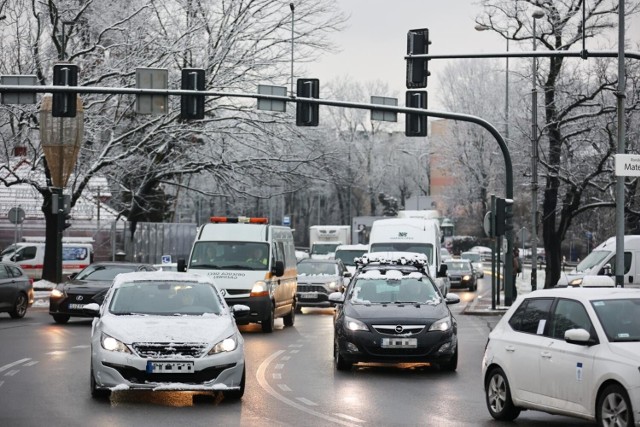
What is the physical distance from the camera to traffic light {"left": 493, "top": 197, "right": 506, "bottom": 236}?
31958 mm

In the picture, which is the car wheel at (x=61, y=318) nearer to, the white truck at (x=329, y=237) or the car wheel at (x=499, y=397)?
the car wheel at (x=499, y=397)

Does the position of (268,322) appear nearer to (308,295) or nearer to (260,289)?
(260,289)

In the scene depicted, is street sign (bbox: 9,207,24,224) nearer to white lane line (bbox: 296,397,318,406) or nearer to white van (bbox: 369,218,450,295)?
white van (bbox: 369,218,450,295)

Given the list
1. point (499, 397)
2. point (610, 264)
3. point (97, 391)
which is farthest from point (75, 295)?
point (499, 397)

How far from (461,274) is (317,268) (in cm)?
1912

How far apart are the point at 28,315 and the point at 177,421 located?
21473 millimetres

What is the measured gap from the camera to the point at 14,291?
1222 inches

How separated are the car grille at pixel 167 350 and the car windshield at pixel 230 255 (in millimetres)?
13691

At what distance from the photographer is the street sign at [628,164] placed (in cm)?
2231

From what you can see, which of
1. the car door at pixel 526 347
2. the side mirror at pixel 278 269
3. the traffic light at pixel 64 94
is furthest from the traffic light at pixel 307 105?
the car door at pixel 526 347

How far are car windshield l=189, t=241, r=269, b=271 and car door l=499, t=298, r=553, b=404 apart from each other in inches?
598

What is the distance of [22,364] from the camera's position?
19.0m

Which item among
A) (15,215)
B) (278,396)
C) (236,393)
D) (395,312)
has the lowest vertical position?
(278,396)

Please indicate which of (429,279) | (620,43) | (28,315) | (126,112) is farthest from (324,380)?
(126,112)
